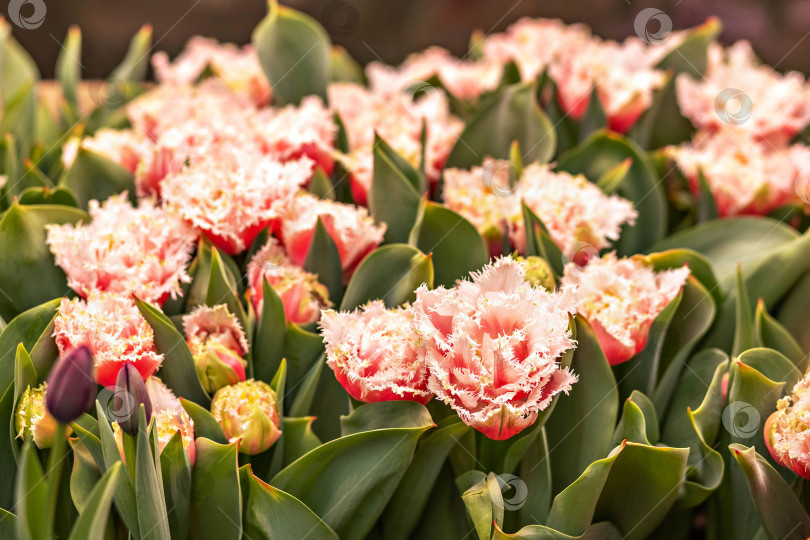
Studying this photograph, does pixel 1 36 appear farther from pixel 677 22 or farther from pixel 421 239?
pixel 677 22

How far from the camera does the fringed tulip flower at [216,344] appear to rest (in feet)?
1.80

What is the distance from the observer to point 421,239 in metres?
0.63

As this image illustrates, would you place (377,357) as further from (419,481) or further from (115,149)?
(115,149)

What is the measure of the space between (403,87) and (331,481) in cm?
58

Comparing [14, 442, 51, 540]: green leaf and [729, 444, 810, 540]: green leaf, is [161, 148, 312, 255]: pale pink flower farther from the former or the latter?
[729, 444, 810, 540]: green leaf

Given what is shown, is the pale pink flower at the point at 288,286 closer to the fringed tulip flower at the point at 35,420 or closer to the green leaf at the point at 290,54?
the fringed tulip flower at the point at 35,420

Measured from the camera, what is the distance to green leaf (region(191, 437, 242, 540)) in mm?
491

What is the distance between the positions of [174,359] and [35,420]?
0.09 m

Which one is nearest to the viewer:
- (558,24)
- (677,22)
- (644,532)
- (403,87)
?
(644,532)

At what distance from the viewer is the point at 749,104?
35.9 inches

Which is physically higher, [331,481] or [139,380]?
[139,380]

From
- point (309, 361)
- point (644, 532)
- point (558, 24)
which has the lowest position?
point (644, 532)

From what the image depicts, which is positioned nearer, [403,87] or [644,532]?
[644,532]

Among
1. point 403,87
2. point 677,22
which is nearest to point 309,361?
point 403,87
